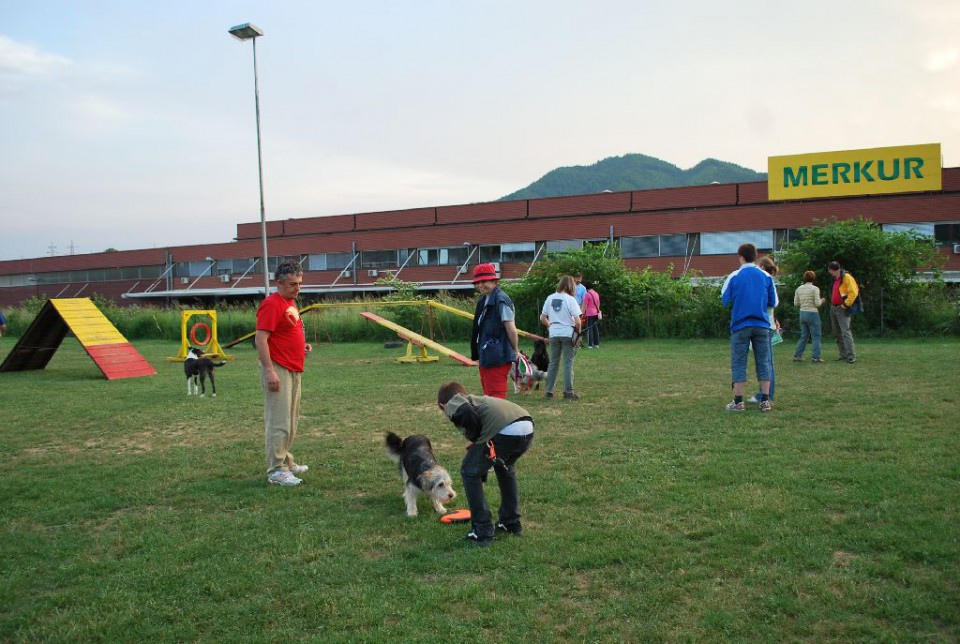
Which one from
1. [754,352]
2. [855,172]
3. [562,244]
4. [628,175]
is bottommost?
[754,352]

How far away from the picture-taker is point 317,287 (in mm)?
44406

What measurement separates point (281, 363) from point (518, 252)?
34.1m

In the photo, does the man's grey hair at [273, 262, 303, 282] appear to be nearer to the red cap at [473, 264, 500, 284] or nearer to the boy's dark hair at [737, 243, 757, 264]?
the red cap at [473, 264, 500, 284]

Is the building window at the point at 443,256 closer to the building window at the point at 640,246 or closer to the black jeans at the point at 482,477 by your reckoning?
the building window at the point at 640,246

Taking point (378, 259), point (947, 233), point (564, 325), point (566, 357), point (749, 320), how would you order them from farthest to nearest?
point (378, 259), point (947, 233), point (566, 357), point (564, 325), point (749, 320)

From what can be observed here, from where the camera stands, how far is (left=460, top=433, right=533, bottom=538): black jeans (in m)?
4.43

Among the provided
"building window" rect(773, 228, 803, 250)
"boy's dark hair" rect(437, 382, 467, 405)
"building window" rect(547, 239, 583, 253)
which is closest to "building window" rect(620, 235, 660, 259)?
"building window" rect(547, 239, 583, 253)

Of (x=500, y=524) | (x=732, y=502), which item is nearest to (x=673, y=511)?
(x=732, y=502)

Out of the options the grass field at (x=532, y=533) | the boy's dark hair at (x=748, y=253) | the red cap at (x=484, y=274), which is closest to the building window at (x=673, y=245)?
the grass field at (x=532, y=533)

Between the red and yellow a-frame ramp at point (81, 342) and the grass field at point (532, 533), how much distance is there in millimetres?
5777

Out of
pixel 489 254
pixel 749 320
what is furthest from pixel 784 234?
pixel 749 320

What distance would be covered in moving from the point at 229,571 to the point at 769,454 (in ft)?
15.0

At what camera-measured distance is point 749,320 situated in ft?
27.5

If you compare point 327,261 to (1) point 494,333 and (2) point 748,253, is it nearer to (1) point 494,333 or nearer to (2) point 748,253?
(2) point 748,253
